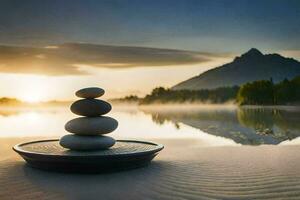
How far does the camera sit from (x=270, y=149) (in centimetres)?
1342

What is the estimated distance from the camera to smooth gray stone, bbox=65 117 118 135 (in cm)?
1013

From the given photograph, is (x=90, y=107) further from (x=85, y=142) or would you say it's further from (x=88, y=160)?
(x=88, y=160)

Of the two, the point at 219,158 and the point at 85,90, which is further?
the point at 219,158

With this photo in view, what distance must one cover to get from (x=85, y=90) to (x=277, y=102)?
→ 56535mm

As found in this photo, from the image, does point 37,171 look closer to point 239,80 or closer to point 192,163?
point 192,163

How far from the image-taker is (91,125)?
10.1m

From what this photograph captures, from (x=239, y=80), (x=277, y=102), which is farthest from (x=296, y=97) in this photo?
(x=239, y=80)

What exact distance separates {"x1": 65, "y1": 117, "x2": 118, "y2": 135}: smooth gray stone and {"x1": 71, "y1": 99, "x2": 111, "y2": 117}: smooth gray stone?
120mm

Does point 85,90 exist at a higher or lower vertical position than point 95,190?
higher

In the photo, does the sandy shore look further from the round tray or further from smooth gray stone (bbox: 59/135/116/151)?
smooth gray stone (bbox: 59/135/116/151)

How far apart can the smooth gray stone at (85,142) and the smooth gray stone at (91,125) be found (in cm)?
11

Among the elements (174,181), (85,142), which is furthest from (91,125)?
(174,181)

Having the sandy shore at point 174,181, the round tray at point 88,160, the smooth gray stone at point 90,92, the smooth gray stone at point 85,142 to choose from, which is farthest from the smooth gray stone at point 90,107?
the sandy shore at point 174,181

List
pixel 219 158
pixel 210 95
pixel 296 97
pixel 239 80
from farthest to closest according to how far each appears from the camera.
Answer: pixel 239 80 < pixel 210 95 < pixel 296 97 < pixel 219 158
